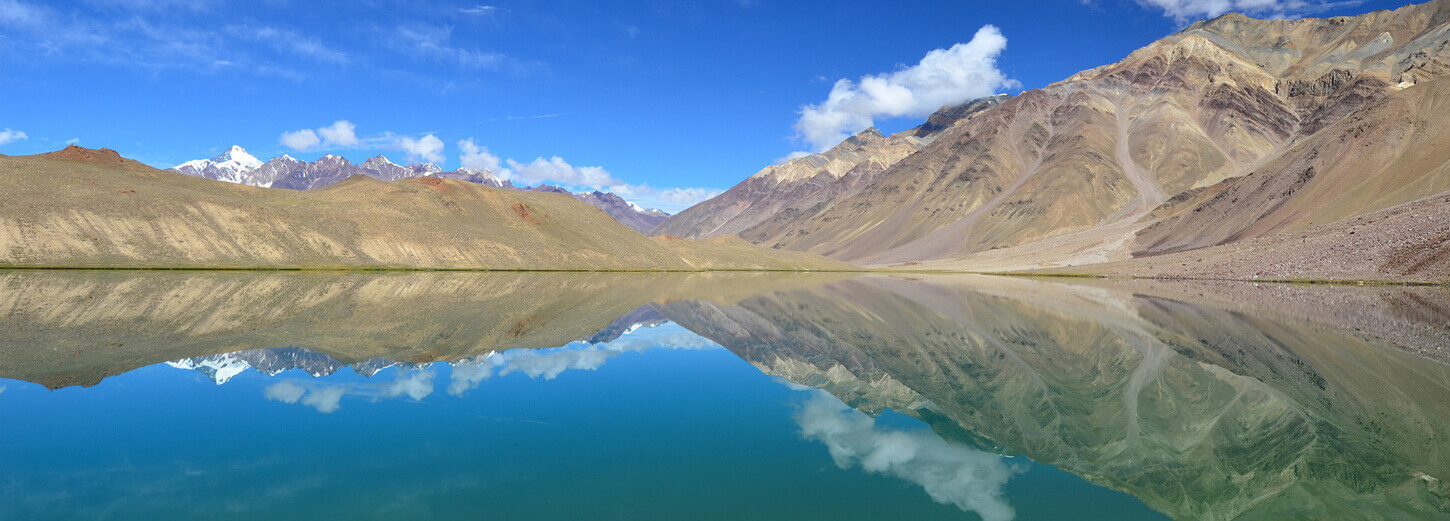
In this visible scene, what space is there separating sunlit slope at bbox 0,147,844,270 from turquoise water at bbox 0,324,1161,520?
70.8 m

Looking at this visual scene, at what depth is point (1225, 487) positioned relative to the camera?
31.4 ft

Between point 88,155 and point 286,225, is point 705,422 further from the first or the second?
point 88,155

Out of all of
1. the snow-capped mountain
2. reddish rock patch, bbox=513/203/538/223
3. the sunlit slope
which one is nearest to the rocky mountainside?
the sunlit slope

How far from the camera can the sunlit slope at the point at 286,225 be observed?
224ft

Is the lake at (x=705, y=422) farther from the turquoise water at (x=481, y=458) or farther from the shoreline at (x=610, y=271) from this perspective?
the shoreline at (x=610, y=271)

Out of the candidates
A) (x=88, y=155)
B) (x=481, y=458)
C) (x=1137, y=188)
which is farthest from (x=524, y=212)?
(x=1137, y=188)

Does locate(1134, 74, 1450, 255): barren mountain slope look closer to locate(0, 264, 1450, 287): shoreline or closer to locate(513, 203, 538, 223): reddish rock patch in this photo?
locate(0, 264, 1450, 287): shoreline

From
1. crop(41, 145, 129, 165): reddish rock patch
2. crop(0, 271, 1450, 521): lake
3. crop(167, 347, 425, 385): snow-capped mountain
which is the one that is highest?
crop(41, 145, 129, 165): reddish rock patch

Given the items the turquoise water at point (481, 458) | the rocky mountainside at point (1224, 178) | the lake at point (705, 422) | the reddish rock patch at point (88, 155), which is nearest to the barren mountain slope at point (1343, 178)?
the rocky mountainside at point (1224, 178)

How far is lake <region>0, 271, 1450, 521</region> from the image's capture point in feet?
28.0

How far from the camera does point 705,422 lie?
12.7 m

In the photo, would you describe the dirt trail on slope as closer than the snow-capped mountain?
No

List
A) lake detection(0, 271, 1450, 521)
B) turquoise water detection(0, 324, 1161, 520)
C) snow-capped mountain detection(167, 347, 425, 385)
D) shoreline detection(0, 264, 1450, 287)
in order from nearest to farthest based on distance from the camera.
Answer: turquoise water detection(0, 324, 1161, 520) → lake detection(0, 271, 1450, 521) → snow-capped mountain detection(167, 347, 425, 385) → shoreline detection(0, 264, 1450, 287)

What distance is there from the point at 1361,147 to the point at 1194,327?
10294 cm
